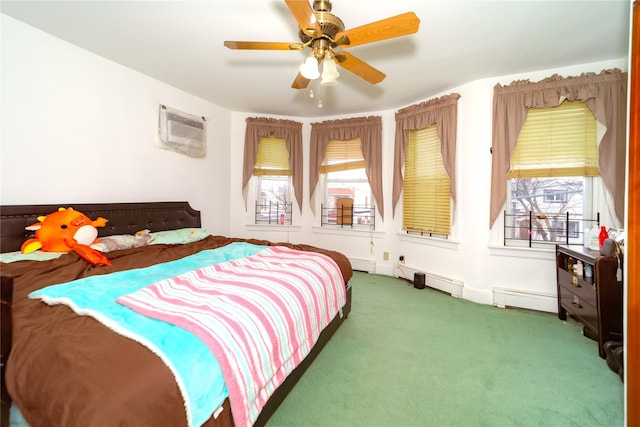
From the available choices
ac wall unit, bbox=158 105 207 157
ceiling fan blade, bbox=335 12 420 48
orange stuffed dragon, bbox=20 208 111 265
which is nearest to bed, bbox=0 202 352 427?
orange stuffed dragon, bbox=20 208 111 265

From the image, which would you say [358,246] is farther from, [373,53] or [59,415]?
[59,415]

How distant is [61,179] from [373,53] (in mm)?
3026

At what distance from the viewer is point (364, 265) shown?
13.8 feet

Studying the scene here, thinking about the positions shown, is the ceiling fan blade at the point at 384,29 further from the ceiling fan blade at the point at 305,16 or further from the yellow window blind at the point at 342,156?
the yellow window blind at the point at 342,156

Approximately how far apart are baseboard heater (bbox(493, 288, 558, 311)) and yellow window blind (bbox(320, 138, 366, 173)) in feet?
7.83

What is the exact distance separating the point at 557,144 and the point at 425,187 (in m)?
1.37

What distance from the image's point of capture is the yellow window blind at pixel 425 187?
342 cm

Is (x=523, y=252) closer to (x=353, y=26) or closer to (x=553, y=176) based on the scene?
(x=553, y=176)

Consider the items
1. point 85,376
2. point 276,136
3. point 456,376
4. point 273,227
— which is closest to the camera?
point 85,376

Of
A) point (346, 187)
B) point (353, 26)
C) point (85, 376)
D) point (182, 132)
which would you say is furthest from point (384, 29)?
point (346, 187)

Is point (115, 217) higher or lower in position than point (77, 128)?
lower

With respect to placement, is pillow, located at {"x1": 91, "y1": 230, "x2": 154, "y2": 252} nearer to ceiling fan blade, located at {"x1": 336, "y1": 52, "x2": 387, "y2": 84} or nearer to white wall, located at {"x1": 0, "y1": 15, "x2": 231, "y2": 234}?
white wall, located at {"x1": 0, "y1": 15, "x2": 231, "y2": 234}

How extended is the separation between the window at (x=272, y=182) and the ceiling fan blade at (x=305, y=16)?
2823 millimetres

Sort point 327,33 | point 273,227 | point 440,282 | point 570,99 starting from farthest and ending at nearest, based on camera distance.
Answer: point 273,227
point 440,282
point 570,99
point 327,33
